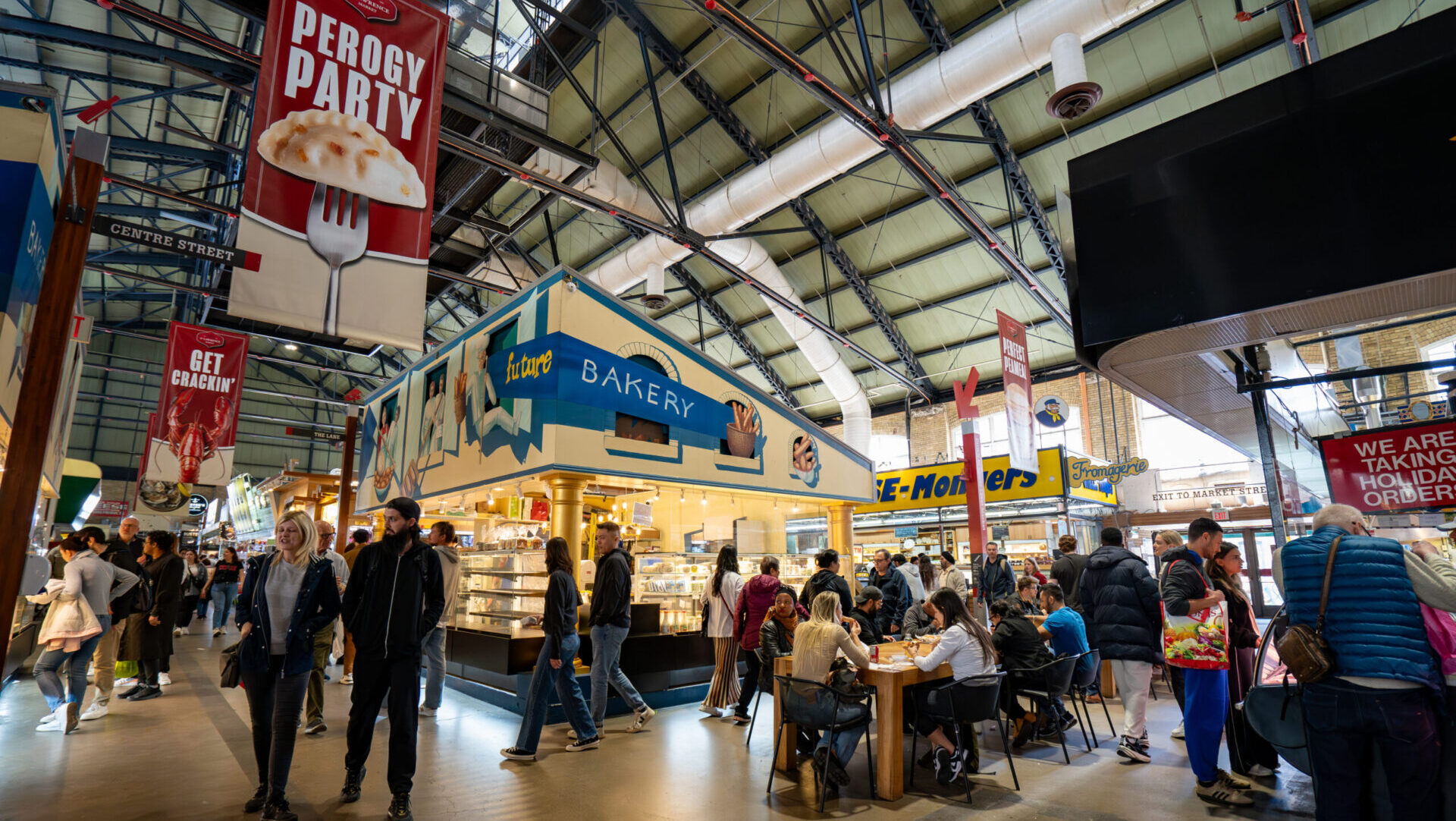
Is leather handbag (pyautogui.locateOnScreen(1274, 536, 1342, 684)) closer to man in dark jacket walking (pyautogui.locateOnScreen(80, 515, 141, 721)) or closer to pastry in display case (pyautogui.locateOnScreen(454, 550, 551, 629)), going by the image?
pastry in display case (pyautogui.locateOnScreen(454, 550, 551, 629))

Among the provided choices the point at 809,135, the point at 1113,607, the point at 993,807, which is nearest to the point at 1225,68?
the point at 809,135

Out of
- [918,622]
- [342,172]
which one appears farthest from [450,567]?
[918,622]

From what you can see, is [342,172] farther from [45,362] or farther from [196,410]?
[196,410]

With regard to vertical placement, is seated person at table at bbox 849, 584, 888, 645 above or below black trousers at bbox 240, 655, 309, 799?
above

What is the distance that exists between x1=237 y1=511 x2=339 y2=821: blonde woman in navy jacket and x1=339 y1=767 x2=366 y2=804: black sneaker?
306 millimetres

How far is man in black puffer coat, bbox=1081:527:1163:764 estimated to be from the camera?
4945mm

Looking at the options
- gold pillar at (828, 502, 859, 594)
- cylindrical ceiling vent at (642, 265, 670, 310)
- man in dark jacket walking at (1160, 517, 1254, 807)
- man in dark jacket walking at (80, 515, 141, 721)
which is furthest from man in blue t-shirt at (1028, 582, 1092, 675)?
cylindrical ceiling vent at (642, 265, 670, 310)

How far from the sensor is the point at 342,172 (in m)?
4.07

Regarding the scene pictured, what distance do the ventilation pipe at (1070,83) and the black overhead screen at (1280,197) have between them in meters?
3.08

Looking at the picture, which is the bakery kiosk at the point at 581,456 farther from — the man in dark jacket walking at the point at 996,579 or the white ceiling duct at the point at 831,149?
the white ceiling duct at the point at 831,149

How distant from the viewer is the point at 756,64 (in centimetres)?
1293

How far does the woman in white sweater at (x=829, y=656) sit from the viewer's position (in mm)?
4426

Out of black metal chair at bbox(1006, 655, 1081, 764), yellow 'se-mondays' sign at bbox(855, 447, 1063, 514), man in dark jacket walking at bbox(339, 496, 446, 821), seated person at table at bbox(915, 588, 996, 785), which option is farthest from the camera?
yellow 'se-mondays' sign at bbox(855, 447, 1063, 514)

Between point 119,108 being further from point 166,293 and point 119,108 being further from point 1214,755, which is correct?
point 1214,755
